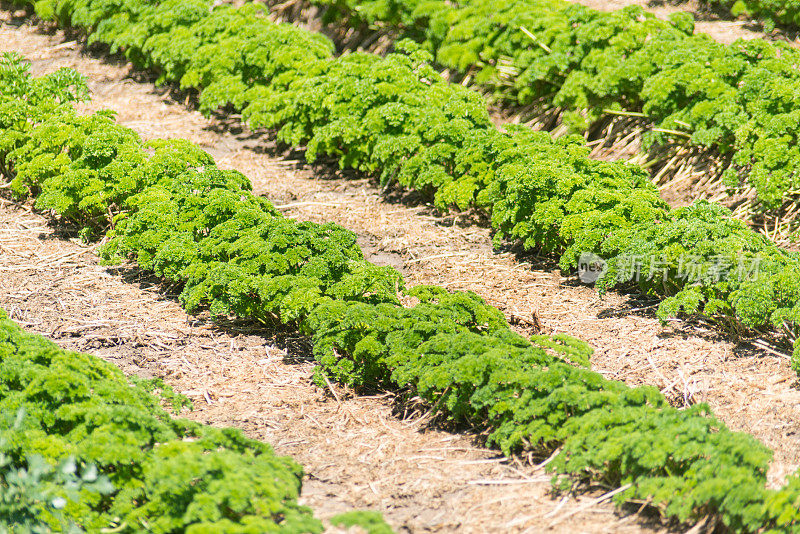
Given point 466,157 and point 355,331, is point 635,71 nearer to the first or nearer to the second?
point 466,157

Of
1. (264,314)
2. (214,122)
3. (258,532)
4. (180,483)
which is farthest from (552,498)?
(214,122)

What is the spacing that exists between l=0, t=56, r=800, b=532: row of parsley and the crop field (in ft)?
0.07

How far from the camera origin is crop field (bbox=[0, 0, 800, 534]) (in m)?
3.51

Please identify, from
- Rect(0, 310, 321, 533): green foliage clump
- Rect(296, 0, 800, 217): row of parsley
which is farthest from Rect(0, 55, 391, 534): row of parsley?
Rect(296, 0, 800, 217): row of parsley

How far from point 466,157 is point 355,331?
239cm

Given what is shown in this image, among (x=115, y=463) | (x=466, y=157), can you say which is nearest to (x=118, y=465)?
(x=115, y=463)

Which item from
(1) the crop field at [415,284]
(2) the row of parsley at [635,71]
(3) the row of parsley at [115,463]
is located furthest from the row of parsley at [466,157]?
(3) the row of parsley at [115,463]

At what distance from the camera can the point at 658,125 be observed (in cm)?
729

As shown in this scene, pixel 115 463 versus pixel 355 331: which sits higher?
pixel 355 331

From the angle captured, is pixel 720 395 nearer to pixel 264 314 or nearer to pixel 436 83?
pixel 264 314

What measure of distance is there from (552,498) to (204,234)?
10.4 feet

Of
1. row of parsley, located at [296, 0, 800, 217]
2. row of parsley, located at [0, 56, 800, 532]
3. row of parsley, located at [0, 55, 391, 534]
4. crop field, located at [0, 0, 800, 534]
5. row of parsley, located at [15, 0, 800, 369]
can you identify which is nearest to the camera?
row of parsley, located at [0, 55, 391, 534]

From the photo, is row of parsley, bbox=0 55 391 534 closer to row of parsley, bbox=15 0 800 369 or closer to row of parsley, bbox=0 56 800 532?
row of parsley, bbox=0 56 800 532

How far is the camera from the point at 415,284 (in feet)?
19.9
